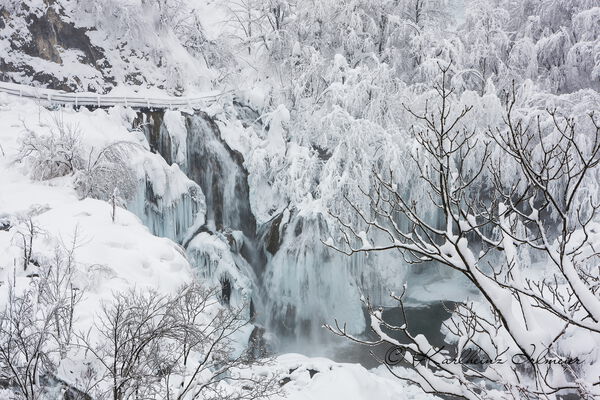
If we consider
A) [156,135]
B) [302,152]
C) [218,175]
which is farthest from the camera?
[218,175]

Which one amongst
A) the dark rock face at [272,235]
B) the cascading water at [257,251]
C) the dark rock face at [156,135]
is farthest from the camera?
the dark rock face at [156,135]

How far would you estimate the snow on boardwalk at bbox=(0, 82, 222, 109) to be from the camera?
1463 cm

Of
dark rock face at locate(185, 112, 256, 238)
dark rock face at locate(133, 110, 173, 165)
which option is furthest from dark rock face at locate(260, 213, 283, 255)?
dark rock face at locate(133, 110, 173, 165)

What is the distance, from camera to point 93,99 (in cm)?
1512

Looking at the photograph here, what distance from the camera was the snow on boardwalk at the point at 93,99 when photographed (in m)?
14.6

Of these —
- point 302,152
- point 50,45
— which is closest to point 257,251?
point 302,152

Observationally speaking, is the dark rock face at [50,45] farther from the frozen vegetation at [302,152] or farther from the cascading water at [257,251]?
the cascading water at [257,251]

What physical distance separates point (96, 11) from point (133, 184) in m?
8.78

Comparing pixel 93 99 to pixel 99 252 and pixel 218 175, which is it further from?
pixel 99 252

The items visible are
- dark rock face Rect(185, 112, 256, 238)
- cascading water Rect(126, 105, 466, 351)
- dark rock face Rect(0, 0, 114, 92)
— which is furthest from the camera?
dark rock face Rect(0, 0, 114, 92)

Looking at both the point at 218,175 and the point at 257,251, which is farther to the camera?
the point at 218,175

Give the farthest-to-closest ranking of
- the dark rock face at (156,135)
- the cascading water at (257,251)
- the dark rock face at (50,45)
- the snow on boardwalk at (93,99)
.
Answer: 1. the dark rock face at (50,45)
2. the dark rock face at (156,135)
3. the snow on boardwalk at (93,99)
4. the cascading water at (257,251)

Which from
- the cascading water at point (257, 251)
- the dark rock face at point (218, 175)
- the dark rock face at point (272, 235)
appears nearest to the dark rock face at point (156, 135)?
A: the cascading water at point (257, 251)

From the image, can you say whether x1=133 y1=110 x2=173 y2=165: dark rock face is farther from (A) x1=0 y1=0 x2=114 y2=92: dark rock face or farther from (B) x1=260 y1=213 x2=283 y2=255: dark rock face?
(B) x1=260 y1=213 x2=283 y2=255: dark rock face
